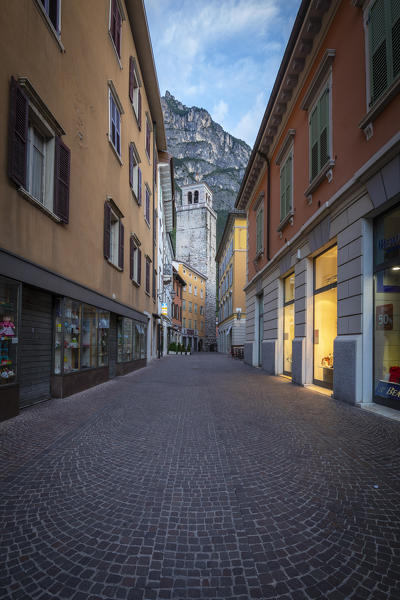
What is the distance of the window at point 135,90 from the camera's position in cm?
1372

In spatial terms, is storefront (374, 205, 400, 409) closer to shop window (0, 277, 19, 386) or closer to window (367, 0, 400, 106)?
window (367, 0, 400, 106)

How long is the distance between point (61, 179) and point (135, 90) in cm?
1089

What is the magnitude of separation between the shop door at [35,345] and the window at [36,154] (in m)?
1.93

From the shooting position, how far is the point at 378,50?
5.92 meters

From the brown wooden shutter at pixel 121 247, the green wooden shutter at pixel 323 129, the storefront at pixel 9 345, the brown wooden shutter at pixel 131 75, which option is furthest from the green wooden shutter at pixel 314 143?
the brown wooden shutter at pixel 131 75

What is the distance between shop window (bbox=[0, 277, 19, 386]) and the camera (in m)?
5.23

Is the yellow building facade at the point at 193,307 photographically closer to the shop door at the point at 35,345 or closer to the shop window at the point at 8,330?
the shop door at the point at 35,345

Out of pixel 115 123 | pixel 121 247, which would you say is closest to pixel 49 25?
pixel 115 123

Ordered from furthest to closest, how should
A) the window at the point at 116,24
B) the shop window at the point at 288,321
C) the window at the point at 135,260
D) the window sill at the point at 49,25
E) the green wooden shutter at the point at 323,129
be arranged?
1. the window at the point at 135,260
2. the shop window at the point at 288,321
3. the window at the point at 116,24
4. the green wooden shutter at the point at 323,129
5. the window sill at the point at 49,25

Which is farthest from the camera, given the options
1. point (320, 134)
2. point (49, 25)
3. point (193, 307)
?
point (193, 307)

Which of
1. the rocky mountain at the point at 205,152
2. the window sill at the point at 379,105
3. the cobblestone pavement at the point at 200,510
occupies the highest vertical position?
the rocky mountain at the point at 205,152

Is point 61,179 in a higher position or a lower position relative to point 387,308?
higher

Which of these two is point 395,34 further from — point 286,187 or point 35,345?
point 35,345

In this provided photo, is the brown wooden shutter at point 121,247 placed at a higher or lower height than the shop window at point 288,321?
higher
